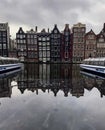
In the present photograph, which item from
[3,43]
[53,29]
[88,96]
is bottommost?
[88,96]

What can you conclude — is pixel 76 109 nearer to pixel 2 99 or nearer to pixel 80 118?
pixel 80 118

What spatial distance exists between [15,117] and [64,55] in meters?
88.8

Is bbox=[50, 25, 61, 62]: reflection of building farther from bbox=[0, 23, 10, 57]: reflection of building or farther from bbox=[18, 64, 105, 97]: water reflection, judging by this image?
bbox=[18, 64, 105, 97]: water reflection

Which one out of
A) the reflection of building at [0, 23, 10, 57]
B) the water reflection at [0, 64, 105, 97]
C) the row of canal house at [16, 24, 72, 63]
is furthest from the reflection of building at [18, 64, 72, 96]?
the reflection of building at [0, 23, 10, 57]

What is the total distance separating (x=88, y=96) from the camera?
58.0 ft

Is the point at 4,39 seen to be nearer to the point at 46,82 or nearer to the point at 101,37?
the point at 101,37

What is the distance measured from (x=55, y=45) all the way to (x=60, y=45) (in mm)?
2891

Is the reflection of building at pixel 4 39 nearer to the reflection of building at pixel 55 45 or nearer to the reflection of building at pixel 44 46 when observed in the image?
the reflection of building at pixel 44 46

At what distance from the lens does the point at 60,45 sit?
99.4 metres

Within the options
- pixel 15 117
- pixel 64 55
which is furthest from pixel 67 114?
pixel 64 55

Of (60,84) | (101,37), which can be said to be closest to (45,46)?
(101,37)

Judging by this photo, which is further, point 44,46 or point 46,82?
point 44,46

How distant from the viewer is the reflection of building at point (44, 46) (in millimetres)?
98812

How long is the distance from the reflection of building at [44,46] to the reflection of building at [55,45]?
2.33 m
